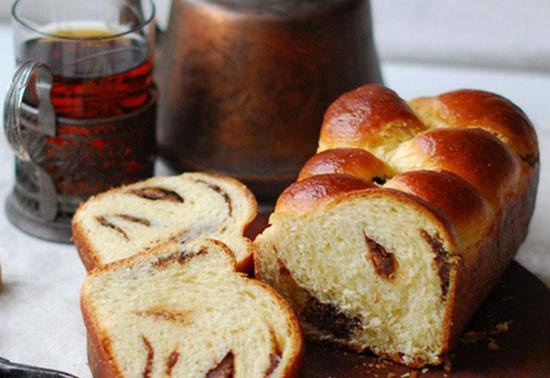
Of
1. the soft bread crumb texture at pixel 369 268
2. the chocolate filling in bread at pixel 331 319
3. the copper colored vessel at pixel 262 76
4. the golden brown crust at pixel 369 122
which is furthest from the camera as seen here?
the copper colored vessel at pixel 262 76

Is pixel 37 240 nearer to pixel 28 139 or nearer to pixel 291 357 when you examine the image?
pixel 28 139

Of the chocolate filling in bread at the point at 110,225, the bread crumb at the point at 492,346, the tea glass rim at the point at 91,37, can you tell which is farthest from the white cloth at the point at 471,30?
the bread crumb at the point at 492,346

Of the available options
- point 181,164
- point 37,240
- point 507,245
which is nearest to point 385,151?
point 507,245

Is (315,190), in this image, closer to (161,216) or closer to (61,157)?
(161,216)

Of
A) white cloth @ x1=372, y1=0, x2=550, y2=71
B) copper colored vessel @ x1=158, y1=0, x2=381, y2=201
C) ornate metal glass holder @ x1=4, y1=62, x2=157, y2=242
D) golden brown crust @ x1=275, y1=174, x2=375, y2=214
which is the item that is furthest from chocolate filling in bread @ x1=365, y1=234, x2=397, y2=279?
white cloth @ x1=372, y1=0, x2=550, y2=71

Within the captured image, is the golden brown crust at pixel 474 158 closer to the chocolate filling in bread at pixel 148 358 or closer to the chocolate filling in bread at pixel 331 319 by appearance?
the chocolate filling in bread at pixel 331 319

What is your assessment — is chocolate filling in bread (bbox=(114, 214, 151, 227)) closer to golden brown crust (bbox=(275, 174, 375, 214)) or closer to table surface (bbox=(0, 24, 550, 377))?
table surface (bbox=(0, 24, 550, 377))
